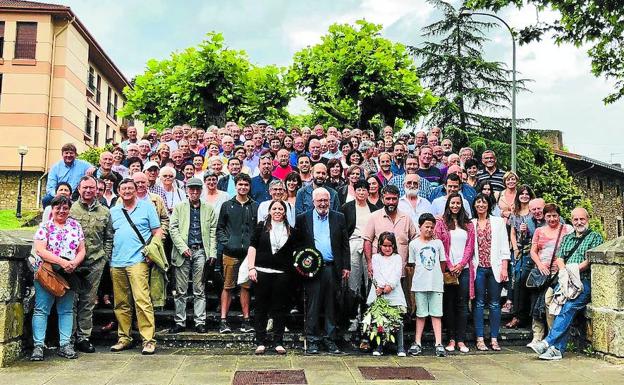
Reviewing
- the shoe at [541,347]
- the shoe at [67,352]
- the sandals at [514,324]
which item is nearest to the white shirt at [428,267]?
the shoe at [541,347]

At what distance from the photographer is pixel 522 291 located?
804 centimetres

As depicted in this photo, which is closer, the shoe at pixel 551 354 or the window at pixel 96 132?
the shoe at pixel 551 354

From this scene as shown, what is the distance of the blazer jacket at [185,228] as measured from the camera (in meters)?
7.27

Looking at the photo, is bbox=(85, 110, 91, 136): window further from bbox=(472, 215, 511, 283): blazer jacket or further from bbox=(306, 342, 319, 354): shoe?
bbox=(472, 215, 511, 283): blazer jacket

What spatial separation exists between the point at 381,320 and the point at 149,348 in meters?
2.87

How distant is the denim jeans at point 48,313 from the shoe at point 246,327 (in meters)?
2.13

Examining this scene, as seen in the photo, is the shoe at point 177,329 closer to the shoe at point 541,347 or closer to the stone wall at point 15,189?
the shoe at point 541,347

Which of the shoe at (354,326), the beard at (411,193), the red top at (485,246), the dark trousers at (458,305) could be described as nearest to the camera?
the dark trousers at (458,305)

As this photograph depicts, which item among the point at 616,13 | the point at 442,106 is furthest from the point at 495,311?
the point at 442,106

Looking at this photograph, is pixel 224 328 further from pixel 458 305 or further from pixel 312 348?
pixel 458 305

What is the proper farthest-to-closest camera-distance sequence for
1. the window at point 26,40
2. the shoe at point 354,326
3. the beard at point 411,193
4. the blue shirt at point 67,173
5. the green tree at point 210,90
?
the window at point 26,40 < the green tree at point 210,90 < the blue shirt at point 67,173 < the beard at point 411,193 < the shoe at point 354,326

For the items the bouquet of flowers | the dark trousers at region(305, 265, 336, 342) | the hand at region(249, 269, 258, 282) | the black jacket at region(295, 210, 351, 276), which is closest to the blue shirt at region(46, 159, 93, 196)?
the hand at region(249, 269, 258, 282)

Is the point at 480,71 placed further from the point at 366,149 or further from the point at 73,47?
the point at 73,47

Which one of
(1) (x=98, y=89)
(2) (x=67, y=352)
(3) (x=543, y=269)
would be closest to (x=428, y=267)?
(3) (x=543, y=269)
